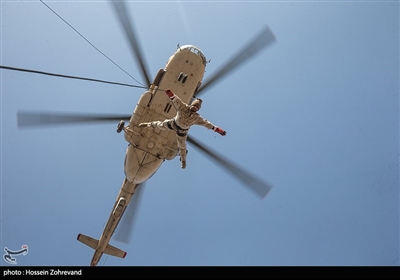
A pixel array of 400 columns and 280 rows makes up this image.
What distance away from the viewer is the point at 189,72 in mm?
14523

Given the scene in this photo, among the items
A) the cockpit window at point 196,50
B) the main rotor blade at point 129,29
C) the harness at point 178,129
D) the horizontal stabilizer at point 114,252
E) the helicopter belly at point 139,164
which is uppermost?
the cockpit window at point 196,50

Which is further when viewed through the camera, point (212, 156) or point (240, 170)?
point (212, 156)

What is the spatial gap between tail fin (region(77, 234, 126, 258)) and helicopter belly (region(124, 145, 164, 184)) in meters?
4.58

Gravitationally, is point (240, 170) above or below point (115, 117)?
below

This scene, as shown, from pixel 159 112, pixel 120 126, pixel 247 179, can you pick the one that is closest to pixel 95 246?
pixel 120 126

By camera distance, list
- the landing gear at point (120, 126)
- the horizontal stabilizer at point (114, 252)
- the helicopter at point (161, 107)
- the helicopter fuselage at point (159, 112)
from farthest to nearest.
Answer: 1. the horizontal stabilizer at point (114, 252)
2. the helicopter fuselage at point (159, 112)
3. the landing gear at point (120, 126)
4. the helicopter at point (161, 107)

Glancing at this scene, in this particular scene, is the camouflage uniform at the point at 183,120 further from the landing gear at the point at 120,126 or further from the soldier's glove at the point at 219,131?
the landing gear at the point at 120,126

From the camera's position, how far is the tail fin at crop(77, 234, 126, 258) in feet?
56.9

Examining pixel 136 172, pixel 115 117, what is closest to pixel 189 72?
pixel 115 117

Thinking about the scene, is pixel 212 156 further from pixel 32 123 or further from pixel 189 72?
pixel 32 123

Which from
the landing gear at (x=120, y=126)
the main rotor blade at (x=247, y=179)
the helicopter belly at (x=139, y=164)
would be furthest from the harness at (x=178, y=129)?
the helicopter belly at (x=139, y=164)

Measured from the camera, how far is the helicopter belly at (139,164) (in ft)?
48.3

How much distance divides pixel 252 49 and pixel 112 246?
12.0 m

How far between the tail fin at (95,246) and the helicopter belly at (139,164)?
4579 millimetres
